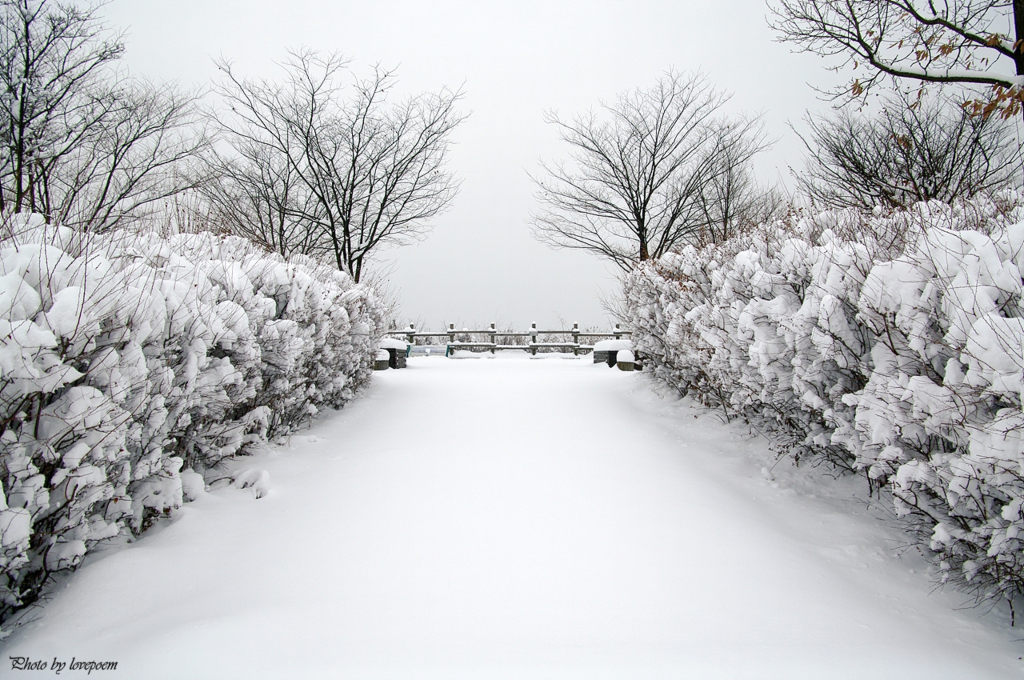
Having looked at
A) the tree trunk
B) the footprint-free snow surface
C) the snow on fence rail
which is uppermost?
the tree trunk

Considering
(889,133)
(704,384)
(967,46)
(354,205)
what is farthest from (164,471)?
(889,133)

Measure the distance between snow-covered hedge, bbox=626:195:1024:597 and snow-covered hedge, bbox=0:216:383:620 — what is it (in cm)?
397

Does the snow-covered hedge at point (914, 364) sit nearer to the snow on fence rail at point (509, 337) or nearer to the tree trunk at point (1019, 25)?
the tree trunk at point (1019, 25)

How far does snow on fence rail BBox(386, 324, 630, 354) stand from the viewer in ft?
60.7

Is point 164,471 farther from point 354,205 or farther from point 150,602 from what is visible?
point 354,205

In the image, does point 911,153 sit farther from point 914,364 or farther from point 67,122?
point 67,122

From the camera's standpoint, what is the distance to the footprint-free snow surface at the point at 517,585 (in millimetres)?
2012

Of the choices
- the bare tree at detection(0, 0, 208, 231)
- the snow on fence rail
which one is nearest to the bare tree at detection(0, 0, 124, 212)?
the bare tree at detection(0, 0, 208, 231)

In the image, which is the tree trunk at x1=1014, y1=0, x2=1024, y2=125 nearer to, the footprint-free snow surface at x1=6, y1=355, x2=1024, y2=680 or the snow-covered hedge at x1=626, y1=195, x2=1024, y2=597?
the snow-covered hedge at x1=626, y1=195, x2=1024, y2=597

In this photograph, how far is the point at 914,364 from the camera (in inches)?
105

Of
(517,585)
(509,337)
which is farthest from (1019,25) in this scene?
(509,337)

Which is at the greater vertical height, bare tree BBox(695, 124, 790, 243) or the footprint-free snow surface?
bare tree BBox(695, 124, 790, 243)

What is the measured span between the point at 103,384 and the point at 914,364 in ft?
13.8

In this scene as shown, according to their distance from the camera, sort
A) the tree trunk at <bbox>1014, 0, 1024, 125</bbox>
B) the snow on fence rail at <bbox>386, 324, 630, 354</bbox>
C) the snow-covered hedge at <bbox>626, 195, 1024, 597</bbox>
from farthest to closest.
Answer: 1. the snow on fence rail at <bbox>386, 324, 630, 354</bbox>
2. the tree trunk at <bbox>1014, 0, 1024, 125</bbox>
3. the snow-covered hedge at <bbox>626, 195, 1024, 597</bbox>
